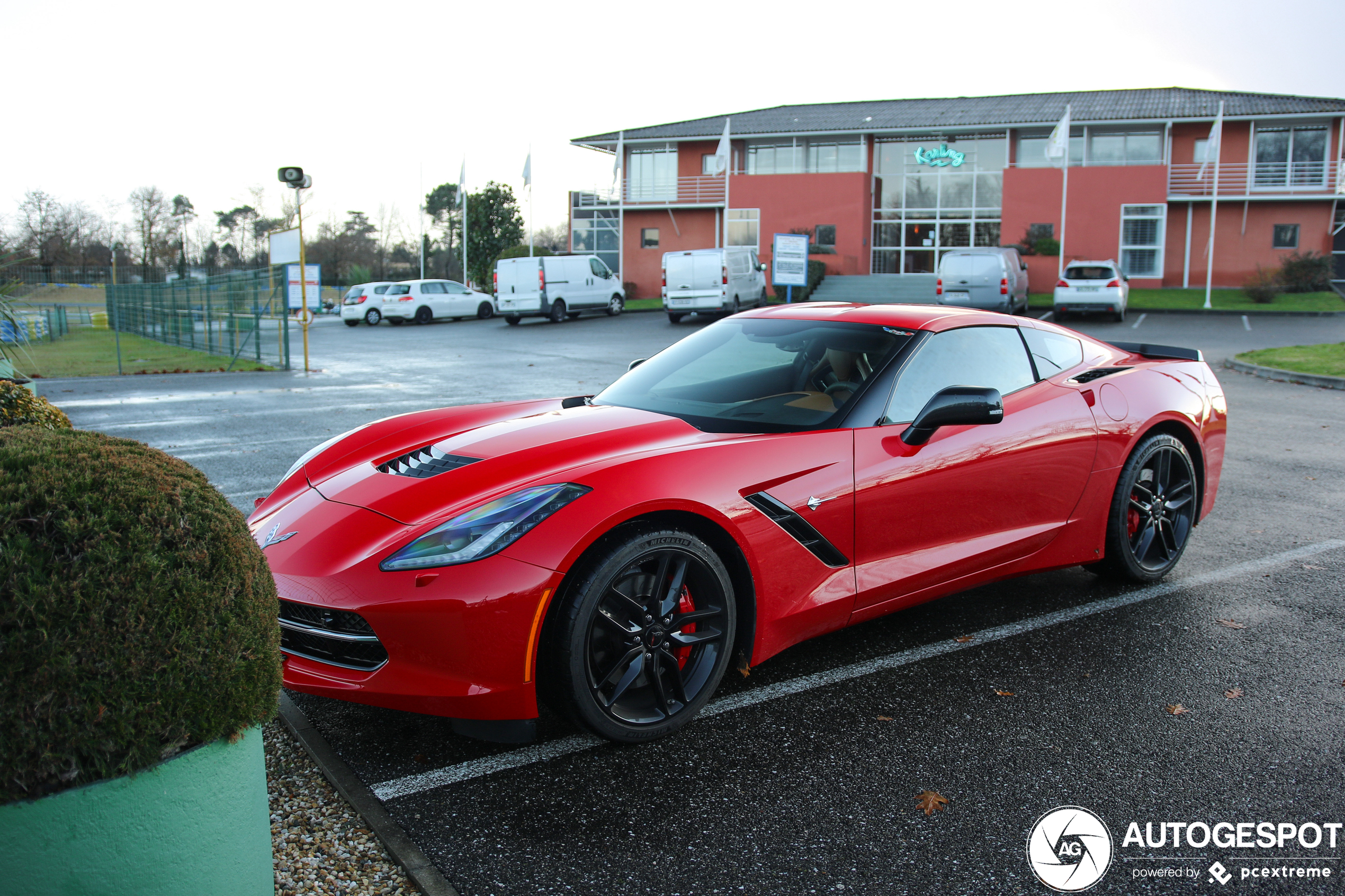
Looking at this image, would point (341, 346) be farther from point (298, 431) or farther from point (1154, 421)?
point (1154, 421)

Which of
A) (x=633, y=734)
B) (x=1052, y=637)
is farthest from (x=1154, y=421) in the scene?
(x=633, y=734)

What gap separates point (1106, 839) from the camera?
2.72 metres

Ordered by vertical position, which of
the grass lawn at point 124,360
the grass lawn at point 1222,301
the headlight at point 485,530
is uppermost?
the grass lawn at point 1222,301

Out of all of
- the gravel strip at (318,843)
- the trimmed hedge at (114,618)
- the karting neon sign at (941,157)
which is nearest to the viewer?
the trimmed hedge at (114,618)

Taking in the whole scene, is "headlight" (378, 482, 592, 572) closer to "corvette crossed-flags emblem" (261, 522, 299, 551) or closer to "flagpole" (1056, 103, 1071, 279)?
"corvette crossed-flags emblem" (261, 522, 299, 551)

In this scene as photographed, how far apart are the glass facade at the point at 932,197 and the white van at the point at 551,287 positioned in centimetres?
1242

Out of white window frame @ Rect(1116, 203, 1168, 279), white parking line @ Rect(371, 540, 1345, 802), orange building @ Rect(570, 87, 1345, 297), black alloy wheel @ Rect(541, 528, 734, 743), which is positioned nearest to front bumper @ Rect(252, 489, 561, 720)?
black alloy wheel @ Rect(541, 528, 734, 743)

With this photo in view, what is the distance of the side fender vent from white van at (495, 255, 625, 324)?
28.0 meters

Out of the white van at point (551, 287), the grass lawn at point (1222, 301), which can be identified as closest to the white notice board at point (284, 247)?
the white van at point (551, 287)

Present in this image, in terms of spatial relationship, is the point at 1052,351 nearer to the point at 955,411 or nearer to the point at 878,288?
the point at 955,411

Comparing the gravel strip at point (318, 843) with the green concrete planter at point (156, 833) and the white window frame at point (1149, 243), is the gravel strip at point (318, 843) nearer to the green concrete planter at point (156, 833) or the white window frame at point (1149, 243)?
the green concrete planter at point (156, 833)

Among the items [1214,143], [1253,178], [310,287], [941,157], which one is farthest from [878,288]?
[310,287]

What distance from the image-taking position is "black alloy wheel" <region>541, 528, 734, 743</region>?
2.95 meters

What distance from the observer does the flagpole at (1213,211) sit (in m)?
31.0
